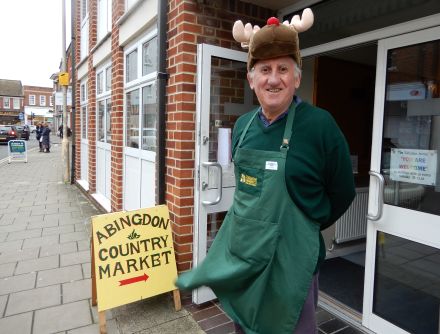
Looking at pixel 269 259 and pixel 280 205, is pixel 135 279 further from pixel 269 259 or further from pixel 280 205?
pixel 280 205

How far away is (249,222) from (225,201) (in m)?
1.75

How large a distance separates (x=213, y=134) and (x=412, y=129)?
1686 mm

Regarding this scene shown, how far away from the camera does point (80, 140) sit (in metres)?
10.0

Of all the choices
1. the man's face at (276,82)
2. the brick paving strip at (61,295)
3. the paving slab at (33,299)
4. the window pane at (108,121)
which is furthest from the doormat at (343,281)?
the window pane at (108,121)

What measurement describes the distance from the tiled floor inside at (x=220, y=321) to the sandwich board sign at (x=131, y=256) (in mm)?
208

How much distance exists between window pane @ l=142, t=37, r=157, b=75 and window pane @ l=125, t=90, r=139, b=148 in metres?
0.45

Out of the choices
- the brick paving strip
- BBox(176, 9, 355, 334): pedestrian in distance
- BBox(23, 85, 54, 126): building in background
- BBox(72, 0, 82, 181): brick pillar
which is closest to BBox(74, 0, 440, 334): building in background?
the brick paving strip

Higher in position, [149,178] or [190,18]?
[190,18]

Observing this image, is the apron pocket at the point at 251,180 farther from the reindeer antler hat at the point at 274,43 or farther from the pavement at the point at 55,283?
the pavement at the point at 55,283

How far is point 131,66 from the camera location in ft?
17.1

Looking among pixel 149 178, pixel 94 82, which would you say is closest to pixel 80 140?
pixel 94 82

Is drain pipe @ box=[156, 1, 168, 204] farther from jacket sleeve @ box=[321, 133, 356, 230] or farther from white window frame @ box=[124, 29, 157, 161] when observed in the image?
jacket sleeve @ box=[321, 133, 356, 230]

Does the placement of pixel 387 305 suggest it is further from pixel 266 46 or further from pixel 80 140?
pixel 80 140

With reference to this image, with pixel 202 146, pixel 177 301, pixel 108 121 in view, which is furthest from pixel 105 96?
pixel 177 301
